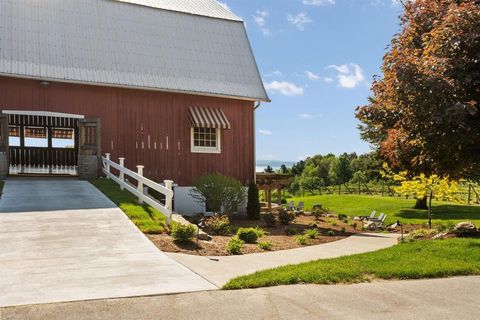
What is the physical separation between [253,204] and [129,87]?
6.44 meters

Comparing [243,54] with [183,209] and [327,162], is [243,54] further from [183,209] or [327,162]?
[327,162]

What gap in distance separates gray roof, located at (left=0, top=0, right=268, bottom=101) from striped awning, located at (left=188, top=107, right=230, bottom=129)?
29.8 inches

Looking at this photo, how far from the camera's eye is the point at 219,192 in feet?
52.8

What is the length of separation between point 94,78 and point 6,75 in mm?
2857

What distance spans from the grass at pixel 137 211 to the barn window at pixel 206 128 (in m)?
4.49

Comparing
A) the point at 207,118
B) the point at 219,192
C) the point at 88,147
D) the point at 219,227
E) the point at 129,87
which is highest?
the point at 129,87

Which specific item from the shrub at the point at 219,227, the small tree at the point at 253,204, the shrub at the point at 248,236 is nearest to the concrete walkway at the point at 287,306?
the shrub at the point at 248,236

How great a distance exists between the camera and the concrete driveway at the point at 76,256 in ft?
19.9

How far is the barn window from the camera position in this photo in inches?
730

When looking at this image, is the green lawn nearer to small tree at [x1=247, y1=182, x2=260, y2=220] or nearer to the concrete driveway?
small tree at [x1=247, y1=182, x2=260, y2=220]

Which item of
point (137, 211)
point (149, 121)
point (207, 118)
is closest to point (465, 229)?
point (137, 211)

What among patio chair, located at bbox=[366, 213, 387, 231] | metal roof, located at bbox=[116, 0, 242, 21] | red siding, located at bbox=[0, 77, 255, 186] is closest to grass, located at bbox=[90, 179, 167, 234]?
red siding, located at bbox=[0, 77, 255, 186]

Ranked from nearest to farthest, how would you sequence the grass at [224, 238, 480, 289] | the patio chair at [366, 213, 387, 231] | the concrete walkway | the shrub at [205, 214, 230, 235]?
the concrete walkway → the grass at [224, 238, 480, 289] → the shrub at [205, 214, 230, 235] → the patio chair at [366, 213, 387, 231]

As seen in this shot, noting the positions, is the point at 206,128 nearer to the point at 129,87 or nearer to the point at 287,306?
the point at 129,87
